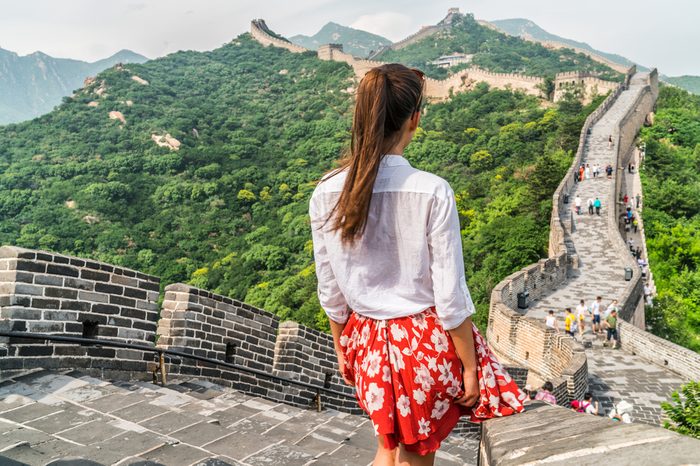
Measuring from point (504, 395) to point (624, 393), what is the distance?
9.01m

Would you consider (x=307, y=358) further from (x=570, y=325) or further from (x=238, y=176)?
(x=238, y=176)

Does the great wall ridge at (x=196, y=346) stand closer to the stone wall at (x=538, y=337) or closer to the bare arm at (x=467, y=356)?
the bare arm at (x=467, y=356)

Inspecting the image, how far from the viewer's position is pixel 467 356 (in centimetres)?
198

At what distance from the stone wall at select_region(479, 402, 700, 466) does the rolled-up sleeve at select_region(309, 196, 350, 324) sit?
0.68m

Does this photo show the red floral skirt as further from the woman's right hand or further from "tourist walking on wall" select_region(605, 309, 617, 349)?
"tourist walking on wall" select_region(605, 309, 617, 349)

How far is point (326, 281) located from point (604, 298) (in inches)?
525

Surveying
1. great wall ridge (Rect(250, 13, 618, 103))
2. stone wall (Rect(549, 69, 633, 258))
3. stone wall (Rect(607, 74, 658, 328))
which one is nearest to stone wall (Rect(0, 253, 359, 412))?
stone wall (Rect(607, 74, 658, 328))

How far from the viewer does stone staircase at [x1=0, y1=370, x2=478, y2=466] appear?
2.55m

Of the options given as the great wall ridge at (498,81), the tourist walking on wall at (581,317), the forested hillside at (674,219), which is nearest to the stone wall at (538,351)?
the tourist walking on wall at (581,317)

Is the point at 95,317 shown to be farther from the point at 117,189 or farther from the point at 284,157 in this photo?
the point at 284,157

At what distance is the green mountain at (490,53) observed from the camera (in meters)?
63.6

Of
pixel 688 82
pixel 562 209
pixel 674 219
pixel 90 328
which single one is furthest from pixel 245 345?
pixel 688 82

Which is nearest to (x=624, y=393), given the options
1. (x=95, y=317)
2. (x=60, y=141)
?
(x=95, y=317)

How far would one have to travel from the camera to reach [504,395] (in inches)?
82.0
